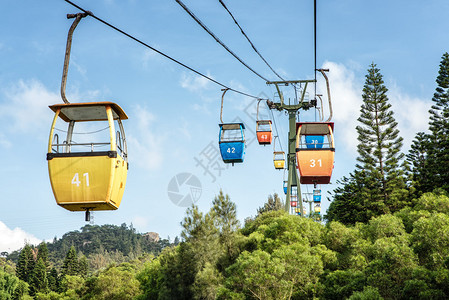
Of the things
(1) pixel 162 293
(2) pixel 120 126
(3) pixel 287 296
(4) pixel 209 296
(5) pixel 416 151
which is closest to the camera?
(2) pixel 120 126

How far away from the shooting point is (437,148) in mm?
47375

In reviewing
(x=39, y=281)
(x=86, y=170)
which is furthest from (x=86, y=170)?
(x=39, y=281)

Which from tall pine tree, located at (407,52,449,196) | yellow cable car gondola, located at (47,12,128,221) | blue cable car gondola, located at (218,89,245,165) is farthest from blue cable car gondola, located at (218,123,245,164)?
tall pine tree, located at (407,52,449,196)

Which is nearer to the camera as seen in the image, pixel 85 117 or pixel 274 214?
pixel 85 117

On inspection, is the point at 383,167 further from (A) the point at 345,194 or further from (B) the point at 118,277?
(B) the point at 118,277

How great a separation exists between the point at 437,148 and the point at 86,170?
4319cm

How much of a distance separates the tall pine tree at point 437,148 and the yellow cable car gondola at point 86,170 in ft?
134

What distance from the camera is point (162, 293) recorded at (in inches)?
1870

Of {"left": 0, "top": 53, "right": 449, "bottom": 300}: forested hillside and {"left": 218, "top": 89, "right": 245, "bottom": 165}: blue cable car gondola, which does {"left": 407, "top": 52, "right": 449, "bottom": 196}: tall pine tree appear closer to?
{"left": 0, "top": 53, "right": 449, "bottom": 300}: forested hillside

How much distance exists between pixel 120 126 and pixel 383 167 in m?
40.6

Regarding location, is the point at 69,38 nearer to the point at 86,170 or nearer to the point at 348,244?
the point at 86,170

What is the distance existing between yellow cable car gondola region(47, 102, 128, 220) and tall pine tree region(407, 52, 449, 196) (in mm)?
40722

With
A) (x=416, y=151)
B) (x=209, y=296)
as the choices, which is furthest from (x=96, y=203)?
(x=416, y=151)

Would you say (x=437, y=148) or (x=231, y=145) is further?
(x=437, y=148)
